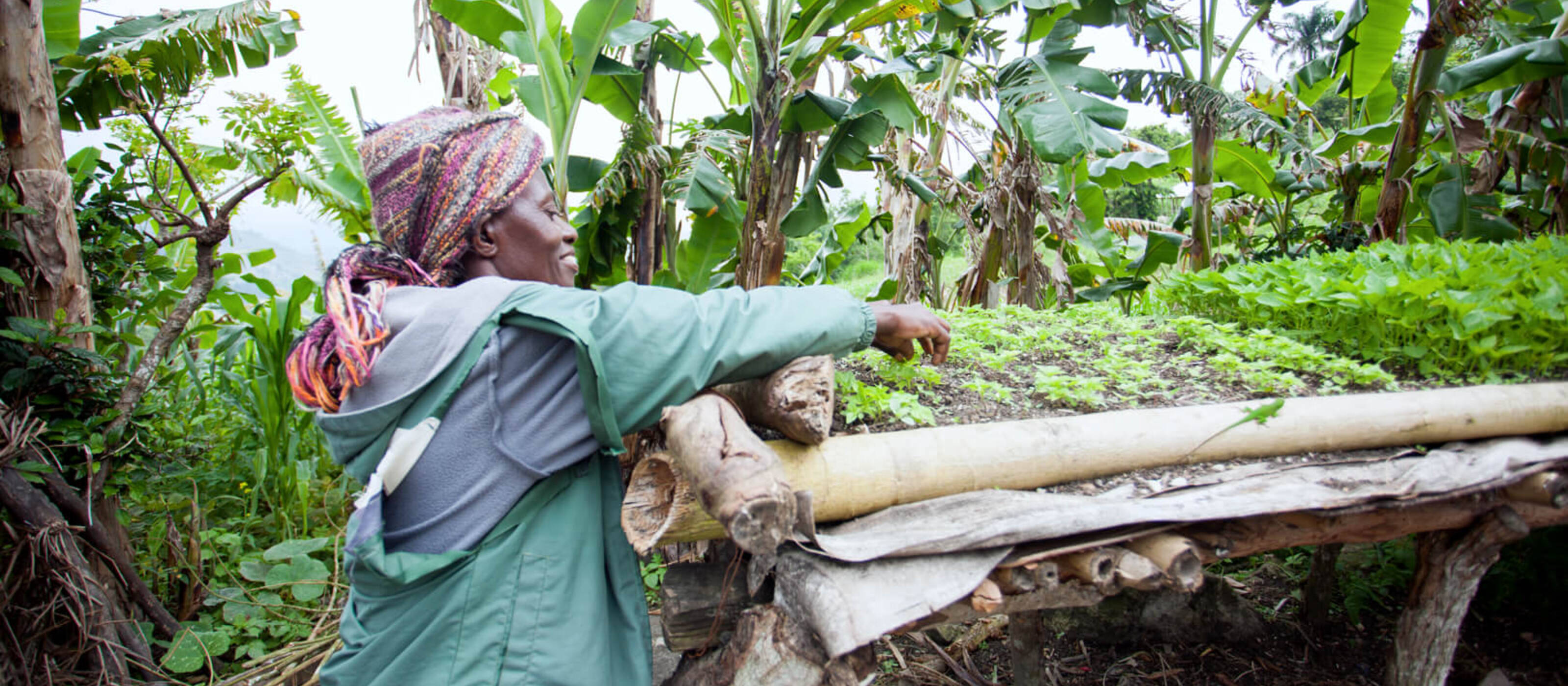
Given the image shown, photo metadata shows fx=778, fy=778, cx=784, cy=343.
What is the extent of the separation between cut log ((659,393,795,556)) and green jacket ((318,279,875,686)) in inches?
3.6

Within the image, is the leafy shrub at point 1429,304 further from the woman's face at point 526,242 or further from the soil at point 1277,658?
the woman's face at point 526,242

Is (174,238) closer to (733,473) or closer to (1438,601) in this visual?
(733,473)

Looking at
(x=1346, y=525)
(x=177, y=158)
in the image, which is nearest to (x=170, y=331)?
(x=177, y=158)

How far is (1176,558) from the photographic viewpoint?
1651 mm

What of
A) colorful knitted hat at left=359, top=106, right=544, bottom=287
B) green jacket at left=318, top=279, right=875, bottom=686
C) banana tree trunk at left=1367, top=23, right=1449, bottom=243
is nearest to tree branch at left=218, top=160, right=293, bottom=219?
colorful knitted hat at left=359, top=106, right=544, bottom=287

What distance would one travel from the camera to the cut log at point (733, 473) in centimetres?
128

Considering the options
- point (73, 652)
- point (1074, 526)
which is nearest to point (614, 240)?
point (73, 652)

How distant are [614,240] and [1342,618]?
13.1 feet

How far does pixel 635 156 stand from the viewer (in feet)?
12.5

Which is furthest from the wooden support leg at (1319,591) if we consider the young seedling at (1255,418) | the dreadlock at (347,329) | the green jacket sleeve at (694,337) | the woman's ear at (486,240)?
the dreadlock at (347,329)

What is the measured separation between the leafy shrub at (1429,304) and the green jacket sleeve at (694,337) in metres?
1.95

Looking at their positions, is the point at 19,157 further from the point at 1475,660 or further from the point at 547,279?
the point at 1475,660

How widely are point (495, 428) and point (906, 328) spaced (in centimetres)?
96

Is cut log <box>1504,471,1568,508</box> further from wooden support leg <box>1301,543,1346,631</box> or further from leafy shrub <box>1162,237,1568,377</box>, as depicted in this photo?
wooden support leg <box>1301,543,1346,631</box>
